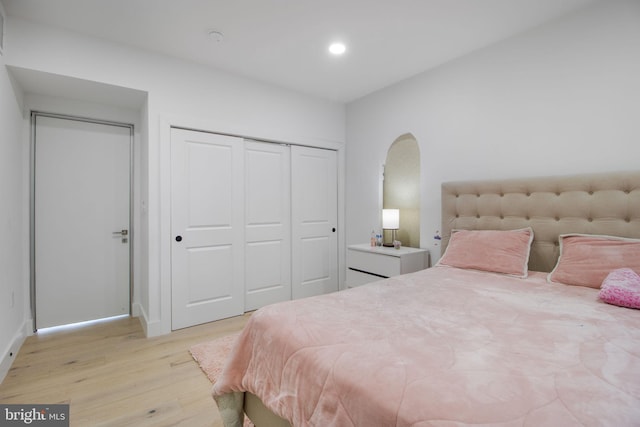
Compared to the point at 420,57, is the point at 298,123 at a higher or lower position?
lower

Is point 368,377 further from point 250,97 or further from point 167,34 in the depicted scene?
point 250,97

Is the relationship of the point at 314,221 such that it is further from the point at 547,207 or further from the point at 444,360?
the point at 444,360

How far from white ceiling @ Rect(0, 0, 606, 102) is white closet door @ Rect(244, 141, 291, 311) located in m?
A: 0.95

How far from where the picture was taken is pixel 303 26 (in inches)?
93.0

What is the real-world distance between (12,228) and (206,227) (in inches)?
56.9

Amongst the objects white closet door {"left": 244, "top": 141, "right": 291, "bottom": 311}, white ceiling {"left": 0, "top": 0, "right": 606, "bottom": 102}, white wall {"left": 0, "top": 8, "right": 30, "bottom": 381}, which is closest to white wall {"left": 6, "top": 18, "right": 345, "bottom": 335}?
white ceiling {"left": 0, "top": 0, "right": 606, "bottom": 102}

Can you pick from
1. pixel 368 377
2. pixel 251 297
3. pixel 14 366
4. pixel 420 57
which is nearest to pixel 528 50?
pixel 420 57

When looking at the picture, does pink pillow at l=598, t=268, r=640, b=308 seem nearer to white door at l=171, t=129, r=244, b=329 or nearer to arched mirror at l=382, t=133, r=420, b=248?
arched mirror at l=382, t=133, r=420, b=248

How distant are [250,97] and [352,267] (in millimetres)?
2174

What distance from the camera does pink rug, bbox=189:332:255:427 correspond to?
2.16 meters

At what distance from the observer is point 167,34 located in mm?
2469

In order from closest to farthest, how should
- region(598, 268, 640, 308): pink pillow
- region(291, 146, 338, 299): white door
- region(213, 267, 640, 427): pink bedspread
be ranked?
region(213, 267, 640, 427): pink bedspread → region(598, 268, 640, 308): pink pillow → region(291, 146, 338, 299): white door

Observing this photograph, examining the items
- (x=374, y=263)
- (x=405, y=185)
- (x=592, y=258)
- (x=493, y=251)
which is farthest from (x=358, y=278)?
(x=592, y=258)

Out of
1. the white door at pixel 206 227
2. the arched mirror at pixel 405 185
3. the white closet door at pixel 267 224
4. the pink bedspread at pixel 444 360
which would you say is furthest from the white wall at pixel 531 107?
the white door at pixel 206 227
